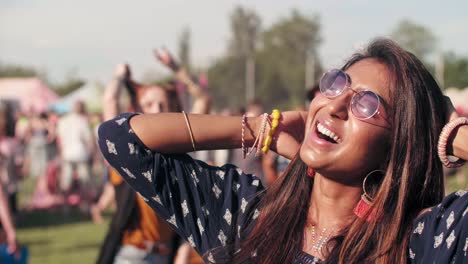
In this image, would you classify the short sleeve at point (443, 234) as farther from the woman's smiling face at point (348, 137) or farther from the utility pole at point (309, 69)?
the utility pole at point (309, 69)

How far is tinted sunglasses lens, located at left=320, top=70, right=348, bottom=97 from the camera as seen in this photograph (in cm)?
229

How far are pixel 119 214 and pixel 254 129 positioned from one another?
2.26 m

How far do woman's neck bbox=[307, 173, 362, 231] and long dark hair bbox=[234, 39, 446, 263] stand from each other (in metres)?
0.05

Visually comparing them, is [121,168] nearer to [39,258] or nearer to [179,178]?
[179,178]

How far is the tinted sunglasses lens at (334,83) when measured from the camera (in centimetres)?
229

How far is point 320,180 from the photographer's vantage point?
7.84 ft

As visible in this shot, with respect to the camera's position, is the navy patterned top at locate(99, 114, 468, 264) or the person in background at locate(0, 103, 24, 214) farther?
the person in background at locate(0, 103, 24, 214)

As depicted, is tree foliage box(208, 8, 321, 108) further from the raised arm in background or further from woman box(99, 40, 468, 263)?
woman box(99, 40, 468, 263)

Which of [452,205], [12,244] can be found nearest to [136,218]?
[12,244]

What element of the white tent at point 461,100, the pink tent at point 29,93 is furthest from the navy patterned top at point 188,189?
the pink tent at point 29,93

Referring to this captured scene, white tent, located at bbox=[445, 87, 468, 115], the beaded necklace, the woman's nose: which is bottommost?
white tent, located at bbox=[445, 87, 468, 115]

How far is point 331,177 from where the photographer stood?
7.55ft

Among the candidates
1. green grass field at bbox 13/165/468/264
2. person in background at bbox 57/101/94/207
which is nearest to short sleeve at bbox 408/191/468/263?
green grass field at bbox 13/165/468/264

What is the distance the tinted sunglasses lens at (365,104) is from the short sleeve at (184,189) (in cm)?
46
